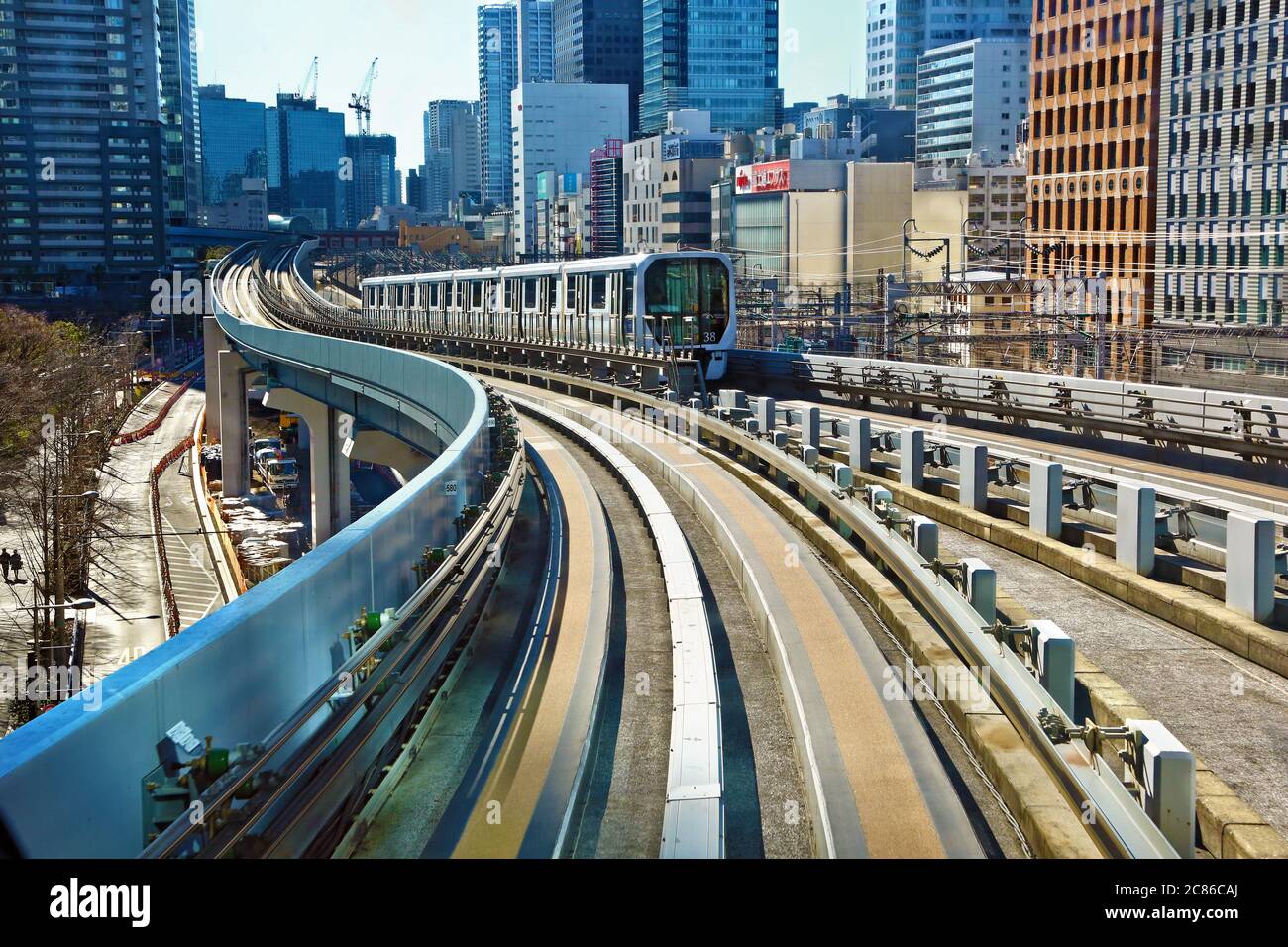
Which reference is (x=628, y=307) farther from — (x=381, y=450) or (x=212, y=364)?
(x=212, y=364)

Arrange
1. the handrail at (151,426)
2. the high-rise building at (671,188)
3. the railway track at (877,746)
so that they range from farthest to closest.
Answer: the high-rise building at (671,188), the handrail at (151,426), the railway track at (877,746)

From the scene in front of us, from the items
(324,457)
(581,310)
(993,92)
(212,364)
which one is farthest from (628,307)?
(993,92)

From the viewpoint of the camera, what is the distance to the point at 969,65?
19712cm

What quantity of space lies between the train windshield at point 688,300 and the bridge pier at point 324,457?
17.4 metres

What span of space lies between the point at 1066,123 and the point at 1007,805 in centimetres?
8996

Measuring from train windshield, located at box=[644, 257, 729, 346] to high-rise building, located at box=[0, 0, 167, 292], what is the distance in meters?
138

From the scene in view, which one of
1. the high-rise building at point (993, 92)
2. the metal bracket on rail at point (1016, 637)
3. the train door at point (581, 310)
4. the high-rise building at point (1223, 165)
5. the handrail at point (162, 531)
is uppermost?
the high-rise building at point (993, 92)

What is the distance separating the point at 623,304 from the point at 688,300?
173 cm

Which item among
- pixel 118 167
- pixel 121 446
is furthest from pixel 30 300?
pixel 121 446

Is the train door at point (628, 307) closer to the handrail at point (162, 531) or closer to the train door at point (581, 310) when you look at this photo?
the train door at point (581, 310)

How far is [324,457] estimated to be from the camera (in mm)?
51875

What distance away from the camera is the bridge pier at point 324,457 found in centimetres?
5122

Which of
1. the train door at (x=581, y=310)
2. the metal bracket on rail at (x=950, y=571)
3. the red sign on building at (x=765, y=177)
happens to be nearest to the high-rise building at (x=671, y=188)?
the red sign on building at (x=765, y=177)
